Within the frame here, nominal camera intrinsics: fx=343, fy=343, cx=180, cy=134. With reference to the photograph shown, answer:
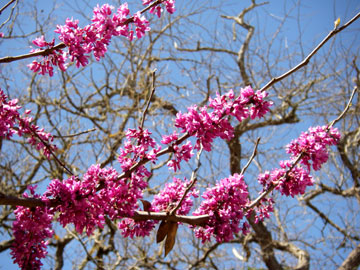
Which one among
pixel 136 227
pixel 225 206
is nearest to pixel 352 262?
pixel 225 206

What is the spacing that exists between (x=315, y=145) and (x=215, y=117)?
88cm

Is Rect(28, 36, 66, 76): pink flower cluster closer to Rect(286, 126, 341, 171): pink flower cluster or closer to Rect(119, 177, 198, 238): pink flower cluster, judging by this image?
Rect(119, 177, 198, 238): pink flower cluster

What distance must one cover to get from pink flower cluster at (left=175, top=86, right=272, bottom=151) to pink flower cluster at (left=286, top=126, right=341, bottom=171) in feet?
1.76

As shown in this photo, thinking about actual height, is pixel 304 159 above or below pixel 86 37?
below

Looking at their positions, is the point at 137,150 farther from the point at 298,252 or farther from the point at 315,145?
the point at 298,252

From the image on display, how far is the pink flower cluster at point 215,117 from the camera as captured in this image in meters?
2.12

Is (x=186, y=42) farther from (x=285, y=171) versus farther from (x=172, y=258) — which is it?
(x=285, y=171)

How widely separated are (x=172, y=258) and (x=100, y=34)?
606 centimetres

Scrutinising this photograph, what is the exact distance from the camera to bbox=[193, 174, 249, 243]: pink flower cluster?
7.23 feet

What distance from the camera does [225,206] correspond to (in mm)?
2246

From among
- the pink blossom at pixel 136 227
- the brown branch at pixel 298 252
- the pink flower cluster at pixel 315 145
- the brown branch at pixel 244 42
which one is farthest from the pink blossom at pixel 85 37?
the brown branch at pixel 298 252

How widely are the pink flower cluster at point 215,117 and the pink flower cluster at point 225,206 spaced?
0.98ft

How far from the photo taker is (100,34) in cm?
244

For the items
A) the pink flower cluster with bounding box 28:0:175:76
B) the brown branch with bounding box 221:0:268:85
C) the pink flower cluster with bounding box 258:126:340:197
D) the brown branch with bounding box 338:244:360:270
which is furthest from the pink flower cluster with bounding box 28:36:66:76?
the brown branch with bounding box 338:244:360:270
